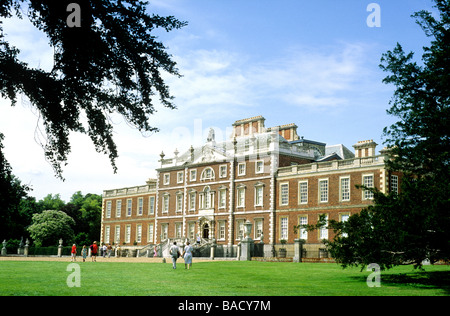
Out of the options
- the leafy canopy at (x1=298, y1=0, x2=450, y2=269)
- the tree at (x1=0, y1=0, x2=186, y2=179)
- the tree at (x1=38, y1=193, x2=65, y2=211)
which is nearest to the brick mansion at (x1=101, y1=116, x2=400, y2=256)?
the leafy canopy at (x1=298, y1=0, x2=450, y2=269)

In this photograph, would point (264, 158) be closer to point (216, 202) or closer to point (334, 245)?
point (216, 202)

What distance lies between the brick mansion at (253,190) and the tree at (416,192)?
55.9 feet

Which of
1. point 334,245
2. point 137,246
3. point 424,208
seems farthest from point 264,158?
point 424,208

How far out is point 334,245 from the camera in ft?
68.8

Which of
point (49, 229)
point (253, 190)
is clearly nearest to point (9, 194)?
point (253, 190)

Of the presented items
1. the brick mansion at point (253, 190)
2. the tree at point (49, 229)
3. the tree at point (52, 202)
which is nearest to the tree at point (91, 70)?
the brick mansion at point (253, 190)

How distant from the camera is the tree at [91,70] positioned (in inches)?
439

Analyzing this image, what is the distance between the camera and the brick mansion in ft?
153

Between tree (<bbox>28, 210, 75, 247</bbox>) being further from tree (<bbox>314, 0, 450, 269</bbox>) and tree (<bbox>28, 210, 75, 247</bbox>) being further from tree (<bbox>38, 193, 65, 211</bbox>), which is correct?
tree (<bbox>314, 0, 450, 269</bbox>)

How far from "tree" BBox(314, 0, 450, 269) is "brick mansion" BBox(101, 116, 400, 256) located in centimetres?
1703

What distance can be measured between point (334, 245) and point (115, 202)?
2158 inches

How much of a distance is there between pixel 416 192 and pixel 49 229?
62584mm

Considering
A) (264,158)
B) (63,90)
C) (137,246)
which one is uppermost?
(264,158)
